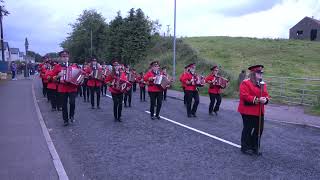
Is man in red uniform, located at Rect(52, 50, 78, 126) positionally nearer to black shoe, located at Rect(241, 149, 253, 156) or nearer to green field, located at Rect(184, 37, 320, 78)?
black shoe, located at Rect(241, 149, 253, 156)

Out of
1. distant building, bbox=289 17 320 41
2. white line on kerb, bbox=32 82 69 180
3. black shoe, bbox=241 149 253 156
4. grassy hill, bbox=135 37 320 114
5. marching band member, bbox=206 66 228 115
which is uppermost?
distant building, bbox=289 17 320 41

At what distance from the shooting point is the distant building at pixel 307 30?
72806 mm

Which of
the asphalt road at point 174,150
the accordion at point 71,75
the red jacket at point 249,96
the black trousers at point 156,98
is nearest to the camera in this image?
the asphalt road at point 174,150

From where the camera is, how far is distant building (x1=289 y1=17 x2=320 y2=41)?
72806mm

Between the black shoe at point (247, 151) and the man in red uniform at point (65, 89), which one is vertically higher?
the man in red uniform at point (65, 89)

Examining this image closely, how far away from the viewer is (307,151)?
30.6 ft

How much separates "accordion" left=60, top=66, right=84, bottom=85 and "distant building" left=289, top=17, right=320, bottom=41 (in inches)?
2574

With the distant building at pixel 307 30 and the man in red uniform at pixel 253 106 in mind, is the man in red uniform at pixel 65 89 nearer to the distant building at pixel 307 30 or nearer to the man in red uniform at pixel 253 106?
the man in red uniform at pixel 253 106

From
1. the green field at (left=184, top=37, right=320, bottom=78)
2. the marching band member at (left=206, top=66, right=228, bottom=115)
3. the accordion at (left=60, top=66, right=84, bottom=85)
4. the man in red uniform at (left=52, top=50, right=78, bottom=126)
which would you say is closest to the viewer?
the accordion at (left=60, top=66, right=84, bottom=85)

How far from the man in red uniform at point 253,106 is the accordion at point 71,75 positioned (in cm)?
525

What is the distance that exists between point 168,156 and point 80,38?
7336 cm

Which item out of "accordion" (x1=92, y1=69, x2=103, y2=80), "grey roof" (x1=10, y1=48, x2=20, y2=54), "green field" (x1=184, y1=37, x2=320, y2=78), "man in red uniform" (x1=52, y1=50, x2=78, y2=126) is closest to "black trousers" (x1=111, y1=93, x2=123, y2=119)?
"man in red uniform" (x1=52, y1=50, x2=78, y2=126)

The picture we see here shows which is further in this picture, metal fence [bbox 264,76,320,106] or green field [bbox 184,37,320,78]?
green field [bbox 184,37,320,78]

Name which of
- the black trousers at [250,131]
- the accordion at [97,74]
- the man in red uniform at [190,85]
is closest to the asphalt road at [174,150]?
the black trousers at [250,131]
